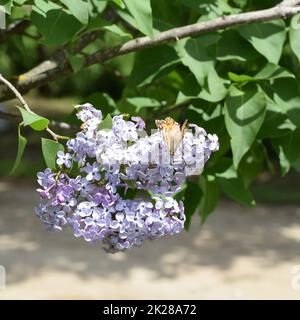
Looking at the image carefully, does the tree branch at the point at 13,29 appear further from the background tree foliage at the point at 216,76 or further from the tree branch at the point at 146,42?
the tree branch at the point at 146,42

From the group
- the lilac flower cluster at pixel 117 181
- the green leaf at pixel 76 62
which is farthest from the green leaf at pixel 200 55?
the lilac flower cluster at pixel 117 181

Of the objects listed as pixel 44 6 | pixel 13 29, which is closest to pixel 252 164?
pixel 13 29

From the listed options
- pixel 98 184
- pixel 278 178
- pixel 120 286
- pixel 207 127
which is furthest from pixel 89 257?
pixel 98 184

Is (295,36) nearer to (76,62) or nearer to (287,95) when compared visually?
(287,95)

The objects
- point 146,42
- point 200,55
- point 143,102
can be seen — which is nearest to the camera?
point 146,42

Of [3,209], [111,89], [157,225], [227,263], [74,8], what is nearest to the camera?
[157,225]

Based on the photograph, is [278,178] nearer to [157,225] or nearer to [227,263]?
[227,263]

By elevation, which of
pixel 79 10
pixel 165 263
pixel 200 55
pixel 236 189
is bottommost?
pixel 236 189

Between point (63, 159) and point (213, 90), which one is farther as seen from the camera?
point (213, 90)
